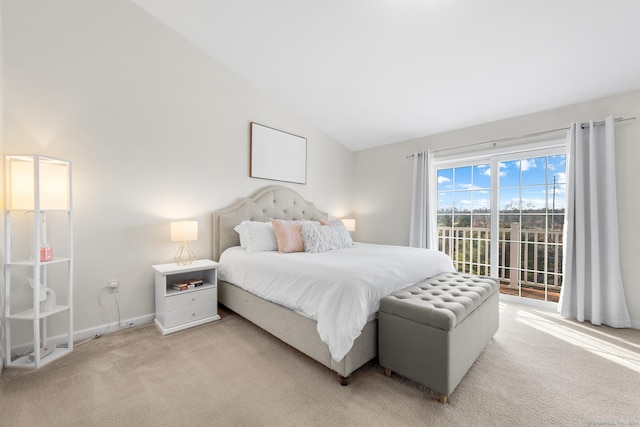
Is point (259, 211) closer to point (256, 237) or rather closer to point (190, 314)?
point (256, 237)

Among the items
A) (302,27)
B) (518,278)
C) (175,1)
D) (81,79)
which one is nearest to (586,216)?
(518,278)

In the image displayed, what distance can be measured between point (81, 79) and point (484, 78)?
151 inches

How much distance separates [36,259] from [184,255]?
49.0 inches

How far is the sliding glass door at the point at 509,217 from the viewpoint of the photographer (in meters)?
3.26

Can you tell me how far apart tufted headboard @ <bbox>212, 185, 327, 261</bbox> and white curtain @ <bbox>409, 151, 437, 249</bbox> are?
55.9 inches

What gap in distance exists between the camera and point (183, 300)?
2605 millimetres

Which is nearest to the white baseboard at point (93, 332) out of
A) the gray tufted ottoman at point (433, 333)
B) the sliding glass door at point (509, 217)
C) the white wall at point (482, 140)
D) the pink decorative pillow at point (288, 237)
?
the pink decorative pillow at point (288, 237)

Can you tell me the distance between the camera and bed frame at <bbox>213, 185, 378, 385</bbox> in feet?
5.93

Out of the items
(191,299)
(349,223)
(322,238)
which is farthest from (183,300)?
(349,223)

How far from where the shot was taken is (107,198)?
2543 mm

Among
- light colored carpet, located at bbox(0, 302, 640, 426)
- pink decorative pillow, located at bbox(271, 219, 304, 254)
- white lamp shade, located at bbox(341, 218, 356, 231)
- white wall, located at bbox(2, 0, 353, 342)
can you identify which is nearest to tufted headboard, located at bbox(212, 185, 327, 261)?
white wall, located at bbox(2, 0, 353, 342)

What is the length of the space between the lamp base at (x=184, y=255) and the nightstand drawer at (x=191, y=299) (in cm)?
42

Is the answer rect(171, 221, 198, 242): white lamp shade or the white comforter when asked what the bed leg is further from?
rect(171, 221, 198, 242): white lamp shade

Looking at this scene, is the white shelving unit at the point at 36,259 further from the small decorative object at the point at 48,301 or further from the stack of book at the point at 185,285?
the stack of book at the point at 185,285
